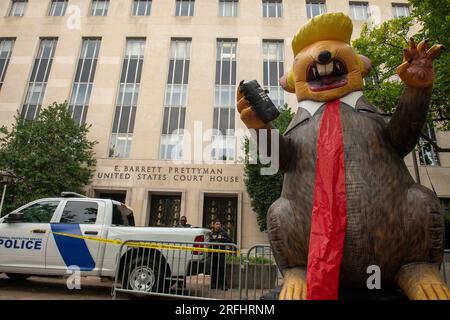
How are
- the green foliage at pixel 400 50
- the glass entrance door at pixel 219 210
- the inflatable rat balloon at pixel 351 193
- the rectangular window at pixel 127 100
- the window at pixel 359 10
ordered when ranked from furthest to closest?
the window at pixel 359 10, the rectangular window at pixel 127 100, the glass entrance door at pixel 219 210, the green foliage at pixel 400 50, the inflatable rat balloon at pixel 351 193

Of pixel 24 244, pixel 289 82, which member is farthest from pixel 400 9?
pixel 24 244

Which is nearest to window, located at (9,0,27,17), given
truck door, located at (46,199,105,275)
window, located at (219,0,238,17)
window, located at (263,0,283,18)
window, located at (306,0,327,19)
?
window, located at (219,0,238,17)

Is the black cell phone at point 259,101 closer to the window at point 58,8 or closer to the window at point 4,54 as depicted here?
the window at point 4,54

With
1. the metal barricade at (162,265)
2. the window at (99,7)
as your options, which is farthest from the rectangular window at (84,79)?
the metal barricade at (162,265)

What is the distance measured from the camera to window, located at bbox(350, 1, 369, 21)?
18688mm

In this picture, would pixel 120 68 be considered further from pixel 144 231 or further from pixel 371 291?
pixel 371 291

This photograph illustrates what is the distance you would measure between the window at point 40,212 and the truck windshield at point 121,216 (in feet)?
3.80

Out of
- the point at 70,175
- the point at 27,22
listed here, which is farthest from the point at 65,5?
the point at 70,175

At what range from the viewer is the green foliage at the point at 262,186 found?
1307 centimetres

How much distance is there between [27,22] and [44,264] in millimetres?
18901

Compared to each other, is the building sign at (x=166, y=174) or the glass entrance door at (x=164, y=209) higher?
the building sign at (x=166, y=174)

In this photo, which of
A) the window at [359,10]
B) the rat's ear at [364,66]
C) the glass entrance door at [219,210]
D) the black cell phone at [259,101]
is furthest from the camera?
the window at [359,10]

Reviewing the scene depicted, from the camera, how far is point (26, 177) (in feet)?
40.8

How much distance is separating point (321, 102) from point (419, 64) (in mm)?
757
